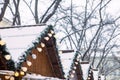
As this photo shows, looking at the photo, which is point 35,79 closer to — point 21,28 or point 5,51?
point 21,28

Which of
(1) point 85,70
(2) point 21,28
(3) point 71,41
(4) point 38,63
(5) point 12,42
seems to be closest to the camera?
(5) point 12,42

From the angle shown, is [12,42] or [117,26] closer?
[12,42]

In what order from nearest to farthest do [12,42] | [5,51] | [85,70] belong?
[5,51] → [12,42] → [85,70]

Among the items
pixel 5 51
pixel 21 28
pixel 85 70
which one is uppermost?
pixel 21 28

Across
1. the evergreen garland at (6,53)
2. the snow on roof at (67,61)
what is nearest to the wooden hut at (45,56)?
the snow on roof at (67,61)

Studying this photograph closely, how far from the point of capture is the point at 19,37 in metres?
10.2

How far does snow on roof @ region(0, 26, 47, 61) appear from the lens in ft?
30.9

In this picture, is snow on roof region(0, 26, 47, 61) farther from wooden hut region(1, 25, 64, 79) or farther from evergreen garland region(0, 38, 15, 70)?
evergreen garland region(0, 38, 15, 70)

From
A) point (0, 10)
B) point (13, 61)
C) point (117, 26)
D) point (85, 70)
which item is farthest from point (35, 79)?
point (117, 26)

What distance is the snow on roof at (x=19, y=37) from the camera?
371 inches

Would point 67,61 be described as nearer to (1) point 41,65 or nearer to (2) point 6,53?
(1) point 41,65

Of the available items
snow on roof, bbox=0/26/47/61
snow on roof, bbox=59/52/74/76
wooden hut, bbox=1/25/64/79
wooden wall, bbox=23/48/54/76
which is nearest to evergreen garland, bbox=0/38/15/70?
snow on roof, bbox=0/26/47/61

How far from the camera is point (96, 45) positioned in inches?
1147

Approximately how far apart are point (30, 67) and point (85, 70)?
8.55 metres
